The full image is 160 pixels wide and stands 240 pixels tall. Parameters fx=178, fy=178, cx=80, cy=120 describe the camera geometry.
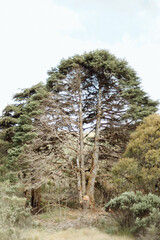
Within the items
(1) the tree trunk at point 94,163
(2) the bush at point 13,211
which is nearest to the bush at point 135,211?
(2) the bush at point 13,211

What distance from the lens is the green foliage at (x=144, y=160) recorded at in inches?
249

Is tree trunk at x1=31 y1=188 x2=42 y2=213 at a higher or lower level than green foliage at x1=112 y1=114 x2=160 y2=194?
lower

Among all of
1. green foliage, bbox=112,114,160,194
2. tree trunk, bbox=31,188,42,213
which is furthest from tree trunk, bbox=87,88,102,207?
green foliage, bbox=112,114,160,194

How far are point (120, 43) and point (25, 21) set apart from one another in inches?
263

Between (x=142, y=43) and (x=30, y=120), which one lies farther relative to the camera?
(x=142, y=43)

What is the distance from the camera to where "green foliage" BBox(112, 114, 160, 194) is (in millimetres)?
6320

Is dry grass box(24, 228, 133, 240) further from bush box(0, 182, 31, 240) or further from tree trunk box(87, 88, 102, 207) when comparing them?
tree trunk box(87, 88, 102, 207)

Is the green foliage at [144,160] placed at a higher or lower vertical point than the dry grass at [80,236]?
higher

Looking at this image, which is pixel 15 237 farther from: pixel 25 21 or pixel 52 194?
pixel 25 21

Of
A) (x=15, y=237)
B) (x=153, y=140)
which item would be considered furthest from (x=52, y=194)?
(x=153, y=140)

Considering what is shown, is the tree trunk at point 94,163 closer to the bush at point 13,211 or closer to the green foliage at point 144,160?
the green foliage at point 144,160

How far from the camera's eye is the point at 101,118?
12.1 metres

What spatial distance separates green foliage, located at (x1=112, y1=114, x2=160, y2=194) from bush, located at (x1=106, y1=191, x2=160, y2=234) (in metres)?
0.67

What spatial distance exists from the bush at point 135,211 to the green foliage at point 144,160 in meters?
0.67
